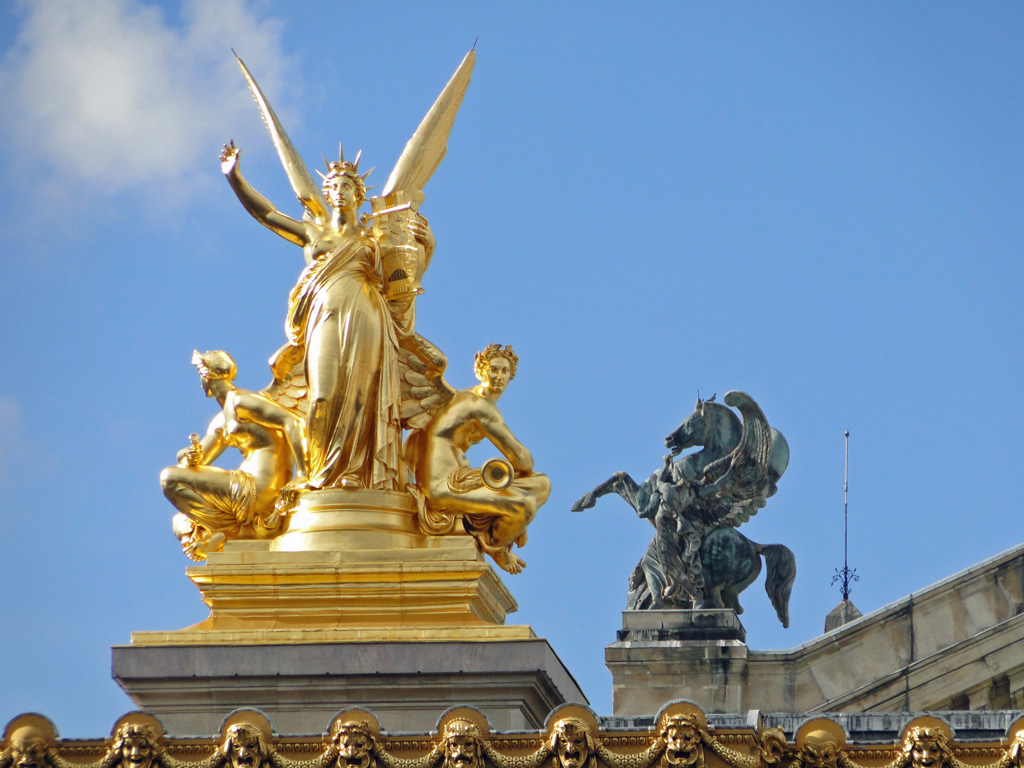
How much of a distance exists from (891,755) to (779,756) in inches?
32.0

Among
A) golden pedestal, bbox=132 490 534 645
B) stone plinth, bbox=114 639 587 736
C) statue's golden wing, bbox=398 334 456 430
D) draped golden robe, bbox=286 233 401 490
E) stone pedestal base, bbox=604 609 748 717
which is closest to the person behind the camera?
stone plinth, bbox=114 639 587 736

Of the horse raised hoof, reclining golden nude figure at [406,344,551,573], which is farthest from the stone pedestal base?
reclining golden nude figure at [406,344,551,573]

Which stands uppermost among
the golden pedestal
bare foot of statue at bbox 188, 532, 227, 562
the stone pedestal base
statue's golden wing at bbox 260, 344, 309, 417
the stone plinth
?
the stone pedestal base

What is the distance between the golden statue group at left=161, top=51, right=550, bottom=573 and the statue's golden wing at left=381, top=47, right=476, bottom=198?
0.65m

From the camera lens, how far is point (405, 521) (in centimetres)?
2361

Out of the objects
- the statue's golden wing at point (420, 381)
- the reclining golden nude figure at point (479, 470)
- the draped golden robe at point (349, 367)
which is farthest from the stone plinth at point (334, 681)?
the statue's golden wing at point (420, 381)

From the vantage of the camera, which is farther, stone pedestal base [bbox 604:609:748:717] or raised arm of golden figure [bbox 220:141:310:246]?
stone pedestal base [bbox 604:609:748:717]

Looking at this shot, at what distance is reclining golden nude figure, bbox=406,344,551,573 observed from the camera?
2369cm

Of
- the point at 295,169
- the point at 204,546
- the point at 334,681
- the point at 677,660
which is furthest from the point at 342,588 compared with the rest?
the point at 677,660

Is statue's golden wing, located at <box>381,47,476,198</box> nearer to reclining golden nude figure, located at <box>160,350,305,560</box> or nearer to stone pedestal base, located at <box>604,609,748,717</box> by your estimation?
reclining golden nude figure, located at <box>160,350,305,560</box>

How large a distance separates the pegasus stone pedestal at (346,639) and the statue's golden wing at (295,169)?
291 cm

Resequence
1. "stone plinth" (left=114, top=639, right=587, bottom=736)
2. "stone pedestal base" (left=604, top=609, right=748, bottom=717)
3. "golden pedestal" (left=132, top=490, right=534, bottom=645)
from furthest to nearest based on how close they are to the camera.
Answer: "stone pedestal base" (left=604, top=609, right=748, bottom=717), "golden pedestal" (left=132, top=490, right=534, bottom=645), "stone plinth" (left=114, top=639, right=587, bottom=736)

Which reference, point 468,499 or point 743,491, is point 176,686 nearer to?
point 468,499

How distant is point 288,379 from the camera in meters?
24.4
